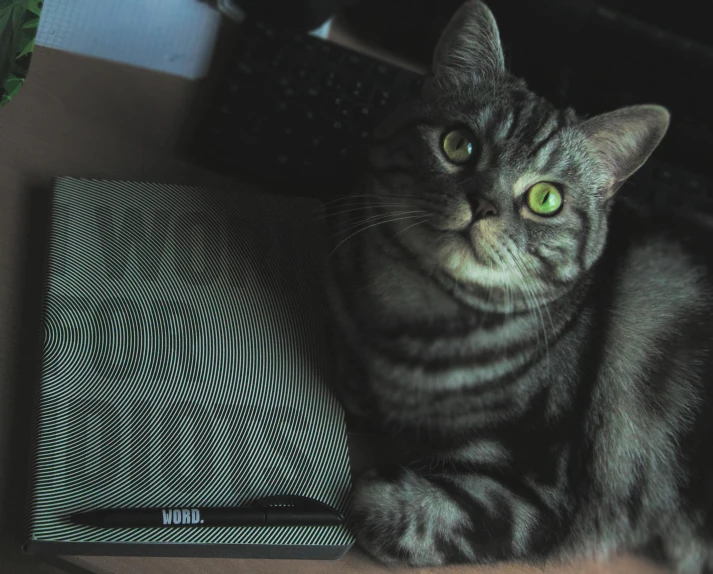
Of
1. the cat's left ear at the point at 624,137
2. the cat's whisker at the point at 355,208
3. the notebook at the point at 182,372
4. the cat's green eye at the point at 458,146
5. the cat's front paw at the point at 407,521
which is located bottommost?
the cat's front paw at the point at 407,521

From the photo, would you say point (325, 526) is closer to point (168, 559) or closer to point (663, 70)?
point (168, 559)

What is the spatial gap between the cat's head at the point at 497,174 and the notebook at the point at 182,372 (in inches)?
6.6

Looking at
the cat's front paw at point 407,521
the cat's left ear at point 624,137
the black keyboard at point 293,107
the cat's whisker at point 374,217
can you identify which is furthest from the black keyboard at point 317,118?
the cat's front paw at point 407,521

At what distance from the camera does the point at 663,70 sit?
945 mm

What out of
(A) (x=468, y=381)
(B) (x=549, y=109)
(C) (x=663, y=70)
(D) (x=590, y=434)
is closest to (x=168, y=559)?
(A) (x=468, y=381)

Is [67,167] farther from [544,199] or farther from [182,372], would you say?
[544,199]

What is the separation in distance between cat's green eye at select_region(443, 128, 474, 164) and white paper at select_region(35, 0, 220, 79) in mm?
430

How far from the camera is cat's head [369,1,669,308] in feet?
2.19

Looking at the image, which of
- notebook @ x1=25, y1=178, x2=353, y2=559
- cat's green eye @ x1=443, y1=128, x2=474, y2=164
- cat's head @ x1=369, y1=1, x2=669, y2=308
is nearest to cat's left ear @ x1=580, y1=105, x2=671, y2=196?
cat's head @ x1=369, y1=1, x2=669, y2=308

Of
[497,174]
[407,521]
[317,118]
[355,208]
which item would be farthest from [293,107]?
[407,521]

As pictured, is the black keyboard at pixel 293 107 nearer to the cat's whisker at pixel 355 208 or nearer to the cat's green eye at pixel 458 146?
the cat's whisker at pixel 355 208

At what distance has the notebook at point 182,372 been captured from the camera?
57 cm

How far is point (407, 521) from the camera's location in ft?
2.16

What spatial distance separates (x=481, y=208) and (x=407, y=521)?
1.04 ft
